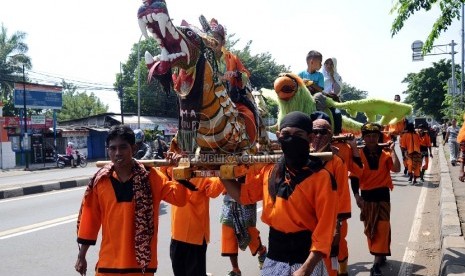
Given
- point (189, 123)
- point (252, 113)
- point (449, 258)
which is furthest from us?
point (449, 258)

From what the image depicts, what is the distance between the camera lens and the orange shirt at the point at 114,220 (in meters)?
3.19

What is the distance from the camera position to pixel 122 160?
3.25 m

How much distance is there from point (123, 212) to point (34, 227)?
575cm

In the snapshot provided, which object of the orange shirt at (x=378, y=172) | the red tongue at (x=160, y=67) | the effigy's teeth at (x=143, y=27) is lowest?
the orange shirt at (x=378, y=172)

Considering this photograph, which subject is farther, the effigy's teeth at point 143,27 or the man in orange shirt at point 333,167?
the man in orange shirt at point 333,167

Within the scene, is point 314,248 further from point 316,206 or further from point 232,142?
point 232,142

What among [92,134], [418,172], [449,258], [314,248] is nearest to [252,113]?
[314,248]

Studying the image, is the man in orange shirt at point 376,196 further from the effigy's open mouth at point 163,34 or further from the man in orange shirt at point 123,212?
the effigy's open mouth at point 163,34

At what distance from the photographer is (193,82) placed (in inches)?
133

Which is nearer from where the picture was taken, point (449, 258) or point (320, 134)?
point (320, 134)

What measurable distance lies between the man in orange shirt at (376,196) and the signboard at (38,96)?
76.5ft

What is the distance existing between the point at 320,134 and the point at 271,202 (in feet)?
3.64

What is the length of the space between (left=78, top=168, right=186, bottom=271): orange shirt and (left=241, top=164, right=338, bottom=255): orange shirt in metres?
0.79

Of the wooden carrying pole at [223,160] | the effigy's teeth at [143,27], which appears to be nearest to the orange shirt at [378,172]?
the wooden carrying pole at [223,160]
